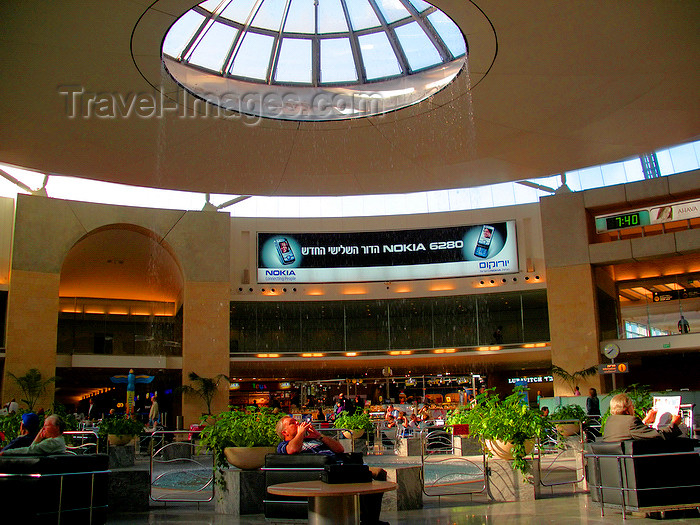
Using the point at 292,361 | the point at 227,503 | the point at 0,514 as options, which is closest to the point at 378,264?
the point at 292,361

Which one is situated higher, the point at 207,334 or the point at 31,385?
the point at 207,334

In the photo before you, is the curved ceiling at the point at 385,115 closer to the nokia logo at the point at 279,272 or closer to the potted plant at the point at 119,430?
the potted plant at the point at 119,430

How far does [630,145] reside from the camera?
47.2 ft

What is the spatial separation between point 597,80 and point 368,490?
8.85 m

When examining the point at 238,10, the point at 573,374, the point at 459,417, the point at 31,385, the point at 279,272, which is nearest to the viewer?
the point at 459,417

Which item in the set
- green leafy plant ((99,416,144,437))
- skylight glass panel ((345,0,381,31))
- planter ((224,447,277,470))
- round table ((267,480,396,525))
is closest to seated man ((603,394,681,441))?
round table ((267,480,396,525))

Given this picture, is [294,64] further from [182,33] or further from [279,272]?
[279,272]

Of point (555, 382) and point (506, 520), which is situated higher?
point (555, 382)

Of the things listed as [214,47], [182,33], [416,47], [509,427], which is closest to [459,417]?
[509,427]

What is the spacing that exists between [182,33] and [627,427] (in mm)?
9212

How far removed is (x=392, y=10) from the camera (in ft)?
40.9

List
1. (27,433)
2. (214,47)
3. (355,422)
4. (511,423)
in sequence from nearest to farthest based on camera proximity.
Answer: (27,433) < (511,423) < (214,47) < (355,422)

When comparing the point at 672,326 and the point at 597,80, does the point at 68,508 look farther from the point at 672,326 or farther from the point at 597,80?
the point at 672,326

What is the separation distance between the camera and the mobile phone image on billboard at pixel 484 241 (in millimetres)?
29609
